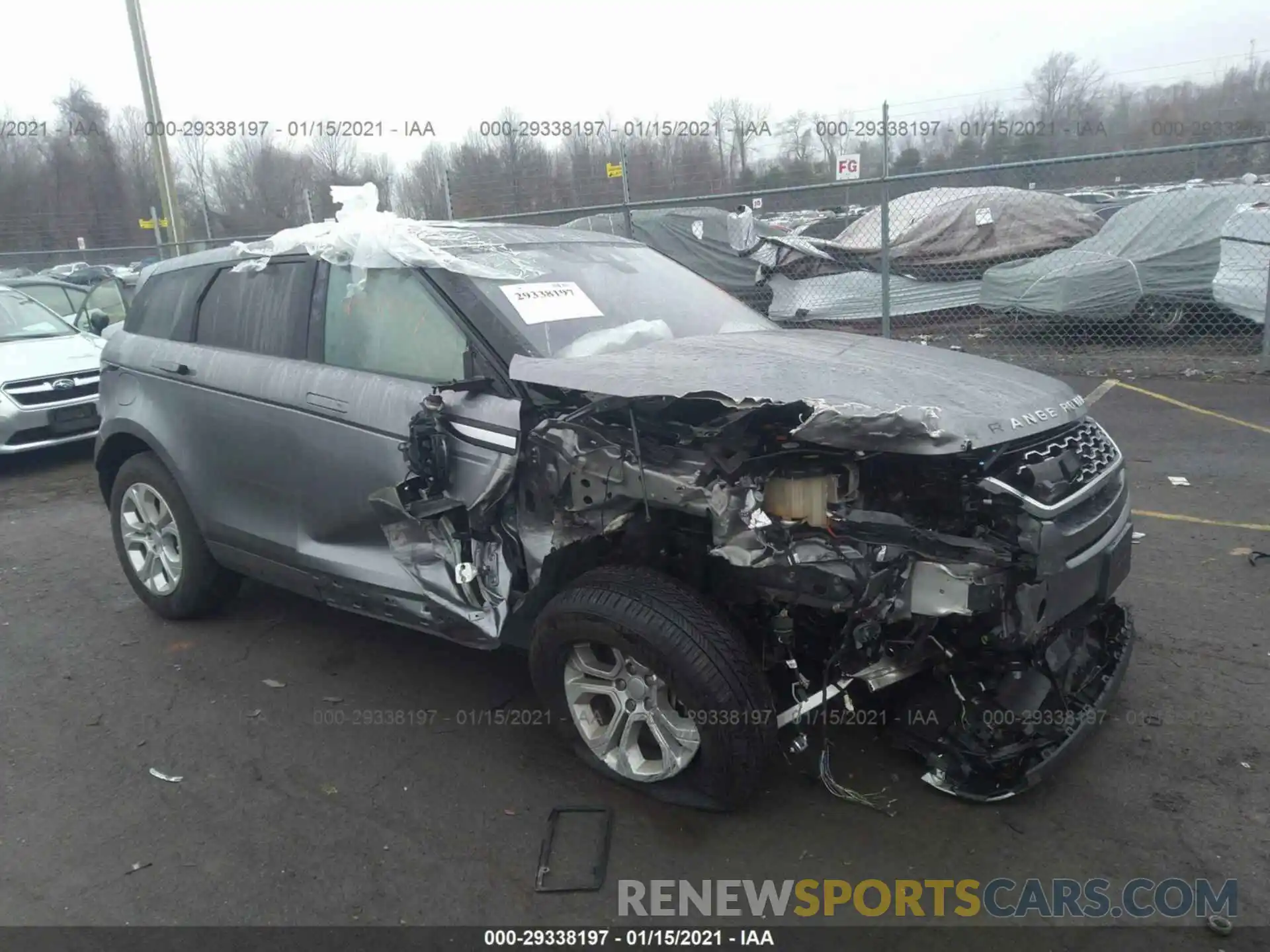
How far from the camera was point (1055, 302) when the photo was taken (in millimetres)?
10312

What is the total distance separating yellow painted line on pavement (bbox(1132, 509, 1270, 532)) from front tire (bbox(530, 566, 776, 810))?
3.72 metres

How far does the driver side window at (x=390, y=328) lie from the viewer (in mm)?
3318

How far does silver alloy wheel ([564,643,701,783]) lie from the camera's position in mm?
2840

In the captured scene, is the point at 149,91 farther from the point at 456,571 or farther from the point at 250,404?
the point at 456,571

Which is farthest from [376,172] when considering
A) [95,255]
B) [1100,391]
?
[1100,391]

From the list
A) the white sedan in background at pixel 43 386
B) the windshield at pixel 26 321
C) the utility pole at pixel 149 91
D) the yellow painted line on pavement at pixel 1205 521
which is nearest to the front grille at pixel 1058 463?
the yellow painted line on pavement at pixel 1205 521

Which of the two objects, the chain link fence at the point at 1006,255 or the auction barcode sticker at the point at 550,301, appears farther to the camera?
the chain link fence at the point at 1006,255

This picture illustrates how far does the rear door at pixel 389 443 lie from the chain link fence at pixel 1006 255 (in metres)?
6.18

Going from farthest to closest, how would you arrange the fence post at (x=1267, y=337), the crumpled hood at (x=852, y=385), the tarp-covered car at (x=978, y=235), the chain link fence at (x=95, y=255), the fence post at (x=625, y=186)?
the chain link fence at (x=95, y=255) < the tarp-covered car at (x=978, y=235) < the fence post at (x=625, y=186) < the fence post at (x=1267, y=337) < the crumpled hood at (x=852, y=385)

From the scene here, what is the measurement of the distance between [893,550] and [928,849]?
0.93m

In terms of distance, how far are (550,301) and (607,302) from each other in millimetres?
299

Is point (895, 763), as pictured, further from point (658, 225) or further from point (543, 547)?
point (658, 225)

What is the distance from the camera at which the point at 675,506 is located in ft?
9.04

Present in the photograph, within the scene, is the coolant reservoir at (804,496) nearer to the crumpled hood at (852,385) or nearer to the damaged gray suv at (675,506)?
the damaged gray suv at (675,506)
